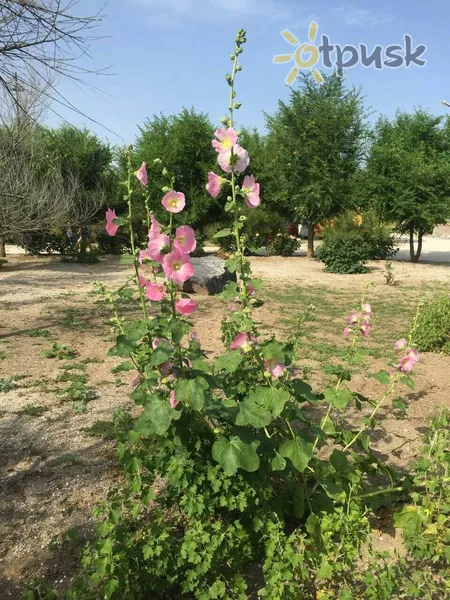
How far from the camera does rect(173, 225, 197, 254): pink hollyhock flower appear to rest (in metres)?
1.77

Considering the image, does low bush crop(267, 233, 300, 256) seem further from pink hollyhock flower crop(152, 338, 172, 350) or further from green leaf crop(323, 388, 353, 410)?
pink hollyhock flower crop(152, 338, 172, 350)

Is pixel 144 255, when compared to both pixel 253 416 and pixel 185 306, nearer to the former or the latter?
pixel 185 306

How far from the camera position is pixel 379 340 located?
662cm

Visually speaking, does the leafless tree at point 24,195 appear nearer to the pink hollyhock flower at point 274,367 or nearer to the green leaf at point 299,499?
the pink hollyhock flower at point 274,367

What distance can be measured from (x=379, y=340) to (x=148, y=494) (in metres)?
5.24

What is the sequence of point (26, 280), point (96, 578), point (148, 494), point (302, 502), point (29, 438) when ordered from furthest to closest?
point (26, 280)
point (29, 438)
point (302, 502)
point (148, 494)
point (96, 578)

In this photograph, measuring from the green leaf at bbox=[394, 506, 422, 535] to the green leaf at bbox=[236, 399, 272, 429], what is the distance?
0.78m

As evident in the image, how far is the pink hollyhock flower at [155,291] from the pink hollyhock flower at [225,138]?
21.8 inches

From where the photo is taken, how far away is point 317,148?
695 inches

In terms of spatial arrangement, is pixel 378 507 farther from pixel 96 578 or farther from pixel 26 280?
pixel 26 280

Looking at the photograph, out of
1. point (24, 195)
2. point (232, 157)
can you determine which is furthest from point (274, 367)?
point (24, 195)

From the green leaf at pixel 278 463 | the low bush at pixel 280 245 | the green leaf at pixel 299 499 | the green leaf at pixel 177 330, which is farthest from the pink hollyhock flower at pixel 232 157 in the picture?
the low bush at pixel 280 245

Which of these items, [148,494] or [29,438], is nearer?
[148,494]

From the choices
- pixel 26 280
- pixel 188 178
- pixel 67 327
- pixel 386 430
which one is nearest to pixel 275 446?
pixel 386 430
